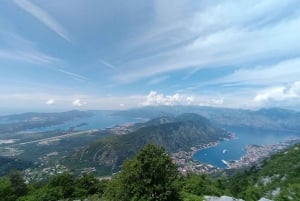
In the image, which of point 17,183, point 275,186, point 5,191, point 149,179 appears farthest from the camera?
point 275,186

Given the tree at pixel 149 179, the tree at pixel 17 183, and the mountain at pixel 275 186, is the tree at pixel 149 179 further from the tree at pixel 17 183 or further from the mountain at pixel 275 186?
the tree at pixel 17 183

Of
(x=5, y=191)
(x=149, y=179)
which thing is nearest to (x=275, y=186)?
(x=149, y=179)

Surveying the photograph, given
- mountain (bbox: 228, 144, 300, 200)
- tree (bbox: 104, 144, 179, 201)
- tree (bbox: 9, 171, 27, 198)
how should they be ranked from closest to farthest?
1. tree (bbox: 104, 144, 179, 201)
2. mountain (bbox: 228, 144, 300, 200)
3. tree (bbox: 9, 171, 27, 198)

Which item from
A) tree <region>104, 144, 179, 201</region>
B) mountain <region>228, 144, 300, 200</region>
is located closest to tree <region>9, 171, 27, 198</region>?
tree <region>104, 144, 179, 201</region>

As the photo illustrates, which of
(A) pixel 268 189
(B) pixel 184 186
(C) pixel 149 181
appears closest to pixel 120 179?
(C) pixel 149 181

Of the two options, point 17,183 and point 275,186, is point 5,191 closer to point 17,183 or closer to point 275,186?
point 17,183

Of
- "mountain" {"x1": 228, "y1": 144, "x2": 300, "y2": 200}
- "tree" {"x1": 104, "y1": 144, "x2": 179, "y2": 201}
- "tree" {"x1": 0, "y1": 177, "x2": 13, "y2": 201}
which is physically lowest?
"mountain" {"x1": 228, "y1": 144, "x2": 300, "y2": 200}

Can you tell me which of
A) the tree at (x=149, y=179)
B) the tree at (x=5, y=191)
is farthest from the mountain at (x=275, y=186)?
the tree at (x=5, y=191)

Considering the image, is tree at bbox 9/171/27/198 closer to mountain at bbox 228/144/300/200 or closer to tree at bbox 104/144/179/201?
tree at bbox 104/144/179/201
